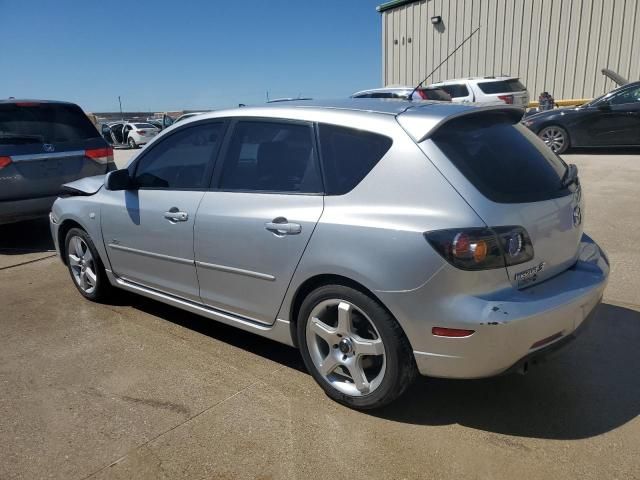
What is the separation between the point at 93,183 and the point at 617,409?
3988 millimetres

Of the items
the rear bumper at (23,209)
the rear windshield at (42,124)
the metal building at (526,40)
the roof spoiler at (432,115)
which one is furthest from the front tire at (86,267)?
the metal building at (526,40)

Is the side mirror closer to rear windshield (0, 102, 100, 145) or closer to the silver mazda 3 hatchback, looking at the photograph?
the silver mazda 3 hatchback

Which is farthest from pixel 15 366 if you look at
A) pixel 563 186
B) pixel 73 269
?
pixel 563 186

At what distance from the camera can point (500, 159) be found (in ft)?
9.04

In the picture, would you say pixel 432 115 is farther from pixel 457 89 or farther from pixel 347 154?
pixel 457 89

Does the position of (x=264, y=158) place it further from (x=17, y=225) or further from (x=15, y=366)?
(x=17, y=225)

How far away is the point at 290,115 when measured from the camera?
314 centimetres

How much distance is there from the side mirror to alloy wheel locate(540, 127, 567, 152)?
997cm

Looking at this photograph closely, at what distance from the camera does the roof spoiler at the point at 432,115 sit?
263cm

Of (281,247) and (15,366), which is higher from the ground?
(281,247)

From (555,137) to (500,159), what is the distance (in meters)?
9.93

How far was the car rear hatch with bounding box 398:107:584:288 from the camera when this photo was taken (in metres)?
2.49

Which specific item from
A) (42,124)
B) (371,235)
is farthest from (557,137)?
(371,235)

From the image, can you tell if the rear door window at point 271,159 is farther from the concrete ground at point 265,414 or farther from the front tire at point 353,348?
the concrete ground at point 265,414
